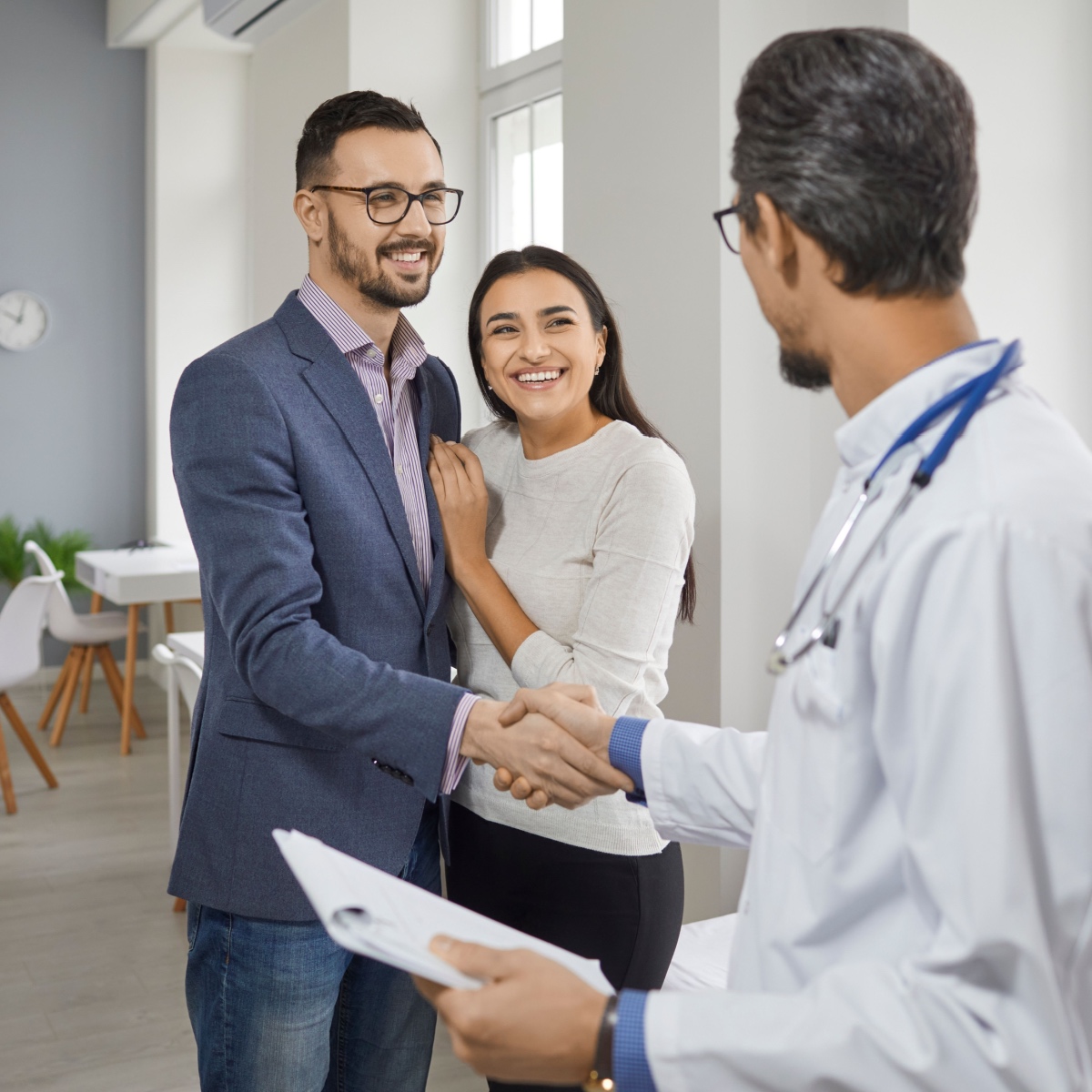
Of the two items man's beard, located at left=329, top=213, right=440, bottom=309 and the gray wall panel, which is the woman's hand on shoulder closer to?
man's beard, located at left=329, top=213, right=440, bottom=309

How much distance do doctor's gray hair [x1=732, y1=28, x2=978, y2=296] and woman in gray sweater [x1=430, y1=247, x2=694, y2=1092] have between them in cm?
80

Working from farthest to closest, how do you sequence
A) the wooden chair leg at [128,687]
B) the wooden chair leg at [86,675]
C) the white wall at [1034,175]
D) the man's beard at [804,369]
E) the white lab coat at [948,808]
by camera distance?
the wooden chair leg at [86,675] < the wooden chair leg at [128,687] < the white wall at [1034,175] < the man's beard at [804,369] < the white lab coat at [948,808]

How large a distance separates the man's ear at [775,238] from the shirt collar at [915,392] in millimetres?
130

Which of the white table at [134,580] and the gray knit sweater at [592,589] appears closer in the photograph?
the gray knit sweater at [592,589]

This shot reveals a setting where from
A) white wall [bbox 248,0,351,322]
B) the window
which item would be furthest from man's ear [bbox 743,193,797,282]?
white wall [bbox 248,0,351,322]

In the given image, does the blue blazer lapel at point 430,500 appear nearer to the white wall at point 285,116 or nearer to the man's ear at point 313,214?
the man's ear at point 313,214

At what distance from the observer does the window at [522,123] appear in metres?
4.12

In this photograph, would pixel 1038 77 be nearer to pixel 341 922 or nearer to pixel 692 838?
pixel 692 838

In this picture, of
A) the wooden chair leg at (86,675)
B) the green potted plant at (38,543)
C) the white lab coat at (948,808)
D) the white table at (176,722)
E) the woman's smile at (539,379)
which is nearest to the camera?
the white lab coat at (948,808)

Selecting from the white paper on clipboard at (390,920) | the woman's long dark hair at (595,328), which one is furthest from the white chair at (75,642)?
the white paper on clipboard at (390,920)

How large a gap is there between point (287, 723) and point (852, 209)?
3.23ft

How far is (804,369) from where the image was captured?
37.3 inches

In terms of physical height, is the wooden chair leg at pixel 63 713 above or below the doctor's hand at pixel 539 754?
below

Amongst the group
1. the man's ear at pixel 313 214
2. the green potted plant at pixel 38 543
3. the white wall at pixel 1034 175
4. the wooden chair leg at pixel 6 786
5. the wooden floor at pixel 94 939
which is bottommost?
the wooden floor at pixel 94 939
